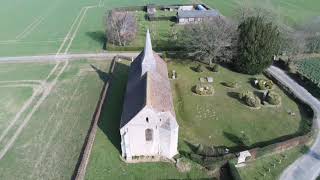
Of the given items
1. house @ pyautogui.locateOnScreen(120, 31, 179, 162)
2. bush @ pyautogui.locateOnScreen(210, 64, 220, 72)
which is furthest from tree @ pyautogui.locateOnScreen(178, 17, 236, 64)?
house @ pyautogui.locateOnScreen(120, 31, 179, 162)

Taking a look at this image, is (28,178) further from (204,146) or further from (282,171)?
(282,171)

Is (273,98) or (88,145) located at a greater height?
(273,98)

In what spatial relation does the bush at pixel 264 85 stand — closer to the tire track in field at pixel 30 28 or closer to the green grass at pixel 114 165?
the green grass at pixel 114 165

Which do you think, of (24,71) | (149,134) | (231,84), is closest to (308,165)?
(149,134)

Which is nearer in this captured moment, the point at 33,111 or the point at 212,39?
the point at 33,111

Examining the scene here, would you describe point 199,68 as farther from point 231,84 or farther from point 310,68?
point 310,68

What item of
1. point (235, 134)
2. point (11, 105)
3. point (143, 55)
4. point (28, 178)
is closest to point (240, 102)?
point (235, 134)
